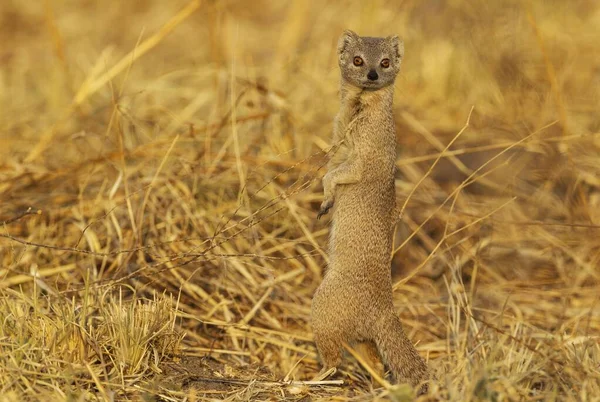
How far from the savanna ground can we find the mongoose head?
44 cm

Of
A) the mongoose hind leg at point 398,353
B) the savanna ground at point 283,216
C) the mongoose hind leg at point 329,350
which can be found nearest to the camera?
the savanna ground at point 283,216

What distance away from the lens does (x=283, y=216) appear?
15.8 feet

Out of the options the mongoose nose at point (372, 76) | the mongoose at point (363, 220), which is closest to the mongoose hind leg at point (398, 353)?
the mongoose at point (363, 220)

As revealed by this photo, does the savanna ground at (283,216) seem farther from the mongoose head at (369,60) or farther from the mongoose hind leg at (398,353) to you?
the mongoose head at (369,60)

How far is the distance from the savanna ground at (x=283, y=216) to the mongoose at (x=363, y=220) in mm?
195

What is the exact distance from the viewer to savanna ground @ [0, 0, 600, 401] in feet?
10.6

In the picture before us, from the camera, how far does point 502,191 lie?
5.43 metres

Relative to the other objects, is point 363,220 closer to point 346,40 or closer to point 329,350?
point 329,350

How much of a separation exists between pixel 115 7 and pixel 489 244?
6.57 metres

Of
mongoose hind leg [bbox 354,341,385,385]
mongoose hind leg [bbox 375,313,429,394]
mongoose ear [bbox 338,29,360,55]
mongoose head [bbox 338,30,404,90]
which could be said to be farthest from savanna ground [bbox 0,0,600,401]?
mongoose ear [bbox 338,29,360,55]

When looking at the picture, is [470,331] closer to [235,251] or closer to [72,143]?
[235,251]

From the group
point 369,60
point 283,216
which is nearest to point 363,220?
point 369,60

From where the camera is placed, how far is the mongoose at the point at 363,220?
11.4 ft

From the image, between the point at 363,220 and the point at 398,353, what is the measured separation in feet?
1.98
